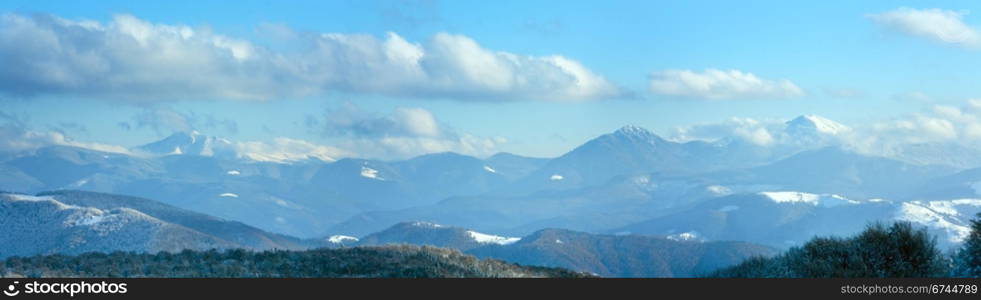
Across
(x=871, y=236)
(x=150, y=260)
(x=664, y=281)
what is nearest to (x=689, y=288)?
(x=664, y=281)

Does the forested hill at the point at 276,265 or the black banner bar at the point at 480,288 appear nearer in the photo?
the black banner bar at the point at 480,288

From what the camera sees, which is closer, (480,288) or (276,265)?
(480,288)

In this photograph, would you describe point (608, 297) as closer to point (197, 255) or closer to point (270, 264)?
point (270, 264)

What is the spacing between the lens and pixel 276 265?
36625mm

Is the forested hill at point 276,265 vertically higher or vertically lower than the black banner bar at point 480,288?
higher

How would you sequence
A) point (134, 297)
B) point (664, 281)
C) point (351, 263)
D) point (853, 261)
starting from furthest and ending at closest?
1. point (351, 263)
2. point (853, 261)
3. point (664, 281)
4. point (134, 297)

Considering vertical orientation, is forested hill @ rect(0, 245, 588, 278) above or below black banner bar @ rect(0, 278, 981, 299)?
above

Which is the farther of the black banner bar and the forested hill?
the forested hill

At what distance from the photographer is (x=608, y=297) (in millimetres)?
27625

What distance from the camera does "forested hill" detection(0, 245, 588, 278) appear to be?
33875 millimetres

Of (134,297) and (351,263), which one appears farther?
(351,263)

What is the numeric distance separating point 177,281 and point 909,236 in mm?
28585

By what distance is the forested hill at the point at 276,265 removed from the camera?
111 ft

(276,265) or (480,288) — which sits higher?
(276,265)
